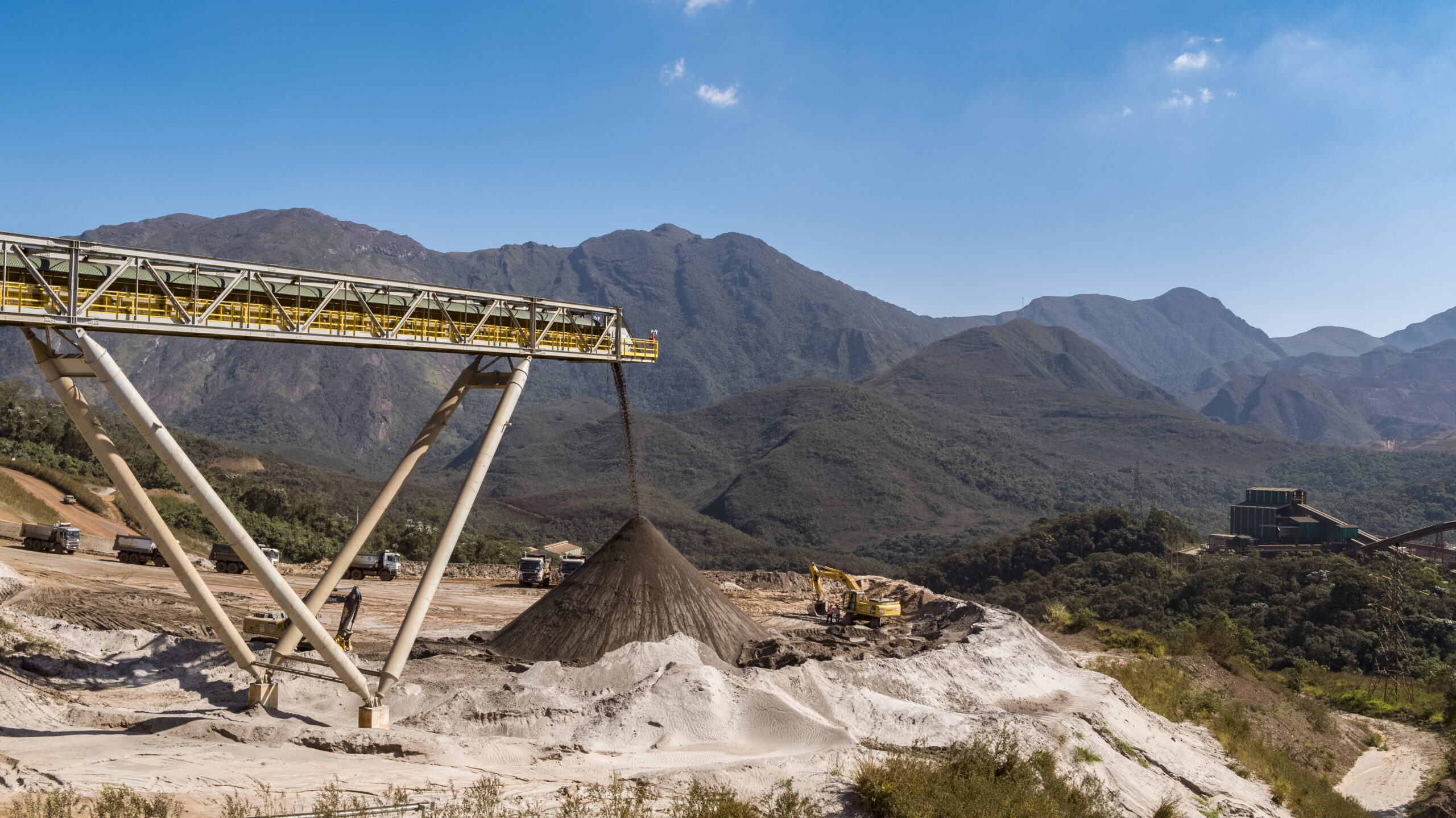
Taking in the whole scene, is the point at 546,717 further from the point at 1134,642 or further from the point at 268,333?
the point at 1134,642

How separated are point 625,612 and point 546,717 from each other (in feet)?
17.7

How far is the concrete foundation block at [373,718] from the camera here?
17.6m

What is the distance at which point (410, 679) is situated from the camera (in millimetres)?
21359

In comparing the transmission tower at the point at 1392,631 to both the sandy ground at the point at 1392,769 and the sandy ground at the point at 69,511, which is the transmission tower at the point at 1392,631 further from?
the sandy ground at the point at 69,511

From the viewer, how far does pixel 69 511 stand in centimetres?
5172

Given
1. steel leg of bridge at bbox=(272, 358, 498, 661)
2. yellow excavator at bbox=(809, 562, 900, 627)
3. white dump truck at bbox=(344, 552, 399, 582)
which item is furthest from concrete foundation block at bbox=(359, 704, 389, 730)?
white dump truck at bbox=(344, 552, 399, 582)

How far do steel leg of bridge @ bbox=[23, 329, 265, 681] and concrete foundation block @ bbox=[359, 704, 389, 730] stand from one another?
3093 mm

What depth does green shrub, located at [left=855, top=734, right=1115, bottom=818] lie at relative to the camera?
13727mm

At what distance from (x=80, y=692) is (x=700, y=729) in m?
12.7

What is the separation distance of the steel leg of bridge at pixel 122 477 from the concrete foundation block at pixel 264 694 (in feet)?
7.29

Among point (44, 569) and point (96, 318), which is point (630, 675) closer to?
point (96, 318)

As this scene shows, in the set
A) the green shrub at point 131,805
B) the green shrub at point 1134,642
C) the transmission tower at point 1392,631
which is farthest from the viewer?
the transmission tower at point 1392,631

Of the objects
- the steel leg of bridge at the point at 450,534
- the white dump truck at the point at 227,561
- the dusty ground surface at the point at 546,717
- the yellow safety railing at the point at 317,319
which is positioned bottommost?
the white dump truck at the point at 227,561

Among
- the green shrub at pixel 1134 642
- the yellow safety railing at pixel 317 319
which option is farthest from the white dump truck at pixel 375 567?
the green shrub at pixel 1134 642
